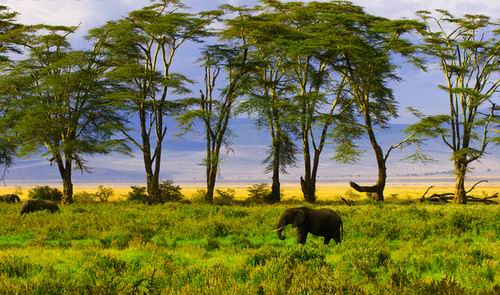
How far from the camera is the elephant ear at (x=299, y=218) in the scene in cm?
1434

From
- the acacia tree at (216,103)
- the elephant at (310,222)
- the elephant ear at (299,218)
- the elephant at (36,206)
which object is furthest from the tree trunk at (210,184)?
the elephant ear at (299,218)

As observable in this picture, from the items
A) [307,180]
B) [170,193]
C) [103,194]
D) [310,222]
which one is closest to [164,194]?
[170,193]

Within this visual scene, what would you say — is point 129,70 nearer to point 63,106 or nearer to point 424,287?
point 63,106

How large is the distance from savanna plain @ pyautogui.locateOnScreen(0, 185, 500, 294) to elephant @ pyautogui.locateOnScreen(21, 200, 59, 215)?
3.68ft

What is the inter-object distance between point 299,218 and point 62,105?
1155 inches

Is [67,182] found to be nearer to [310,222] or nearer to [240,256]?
[310,222]

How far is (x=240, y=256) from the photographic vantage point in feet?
43.3

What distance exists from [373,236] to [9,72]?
113 feet

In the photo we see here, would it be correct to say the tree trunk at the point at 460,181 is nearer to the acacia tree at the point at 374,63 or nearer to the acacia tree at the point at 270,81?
the acacia tree at the point at 374,63

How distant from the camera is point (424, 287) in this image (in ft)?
24.4

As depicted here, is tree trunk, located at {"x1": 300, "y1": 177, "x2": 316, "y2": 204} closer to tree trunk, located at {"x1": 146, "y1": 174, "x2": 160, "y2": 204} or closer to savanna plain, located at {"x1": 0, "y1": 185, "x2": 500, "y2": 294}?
tree trunk, located at {"x1": 146, "y1": 174, "x2": 160, "y2": 204}

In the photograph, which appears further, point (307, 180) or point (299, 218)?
point (307, 180)

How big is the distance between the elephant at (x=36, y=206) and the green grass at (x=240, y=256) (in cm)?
156

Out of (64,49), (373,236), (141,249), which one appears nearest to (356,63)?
(64,49)
